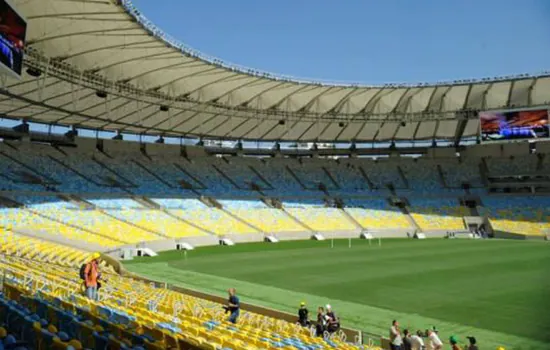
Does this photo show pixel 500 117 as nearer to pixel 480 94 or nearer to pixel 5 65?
pixel 480 94

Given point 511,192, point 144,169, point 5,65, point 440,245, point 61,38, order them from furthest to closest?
point 511,192, point 144,169, point 440,245, point 61,38, point 5,65

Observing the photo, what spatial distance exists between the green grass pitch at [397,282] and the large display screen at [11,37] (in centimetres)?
1168

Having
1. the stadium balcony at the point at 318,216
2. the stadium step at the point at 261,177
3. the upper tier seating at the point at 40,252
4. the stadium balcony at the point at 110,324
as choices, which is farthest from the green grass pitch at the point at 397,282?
the stadium step at the point at 261,177

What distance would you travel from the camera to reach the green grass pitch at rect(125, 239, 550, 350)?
48.8 feet

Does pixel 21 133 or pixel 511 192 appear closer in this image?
pixel 21 133

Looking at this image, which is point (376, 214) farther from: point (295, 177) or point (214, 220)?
point (214, 220)

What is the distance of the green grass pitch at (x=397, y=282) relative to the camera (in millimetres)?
14875

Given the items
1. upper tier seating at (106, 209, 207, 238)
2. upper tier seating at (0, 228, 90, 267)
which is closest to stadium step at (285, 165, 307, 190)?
upper tier seating at (106, 209, 207, 238)

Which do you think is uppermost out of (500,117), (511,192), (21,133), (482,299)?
(500,117)

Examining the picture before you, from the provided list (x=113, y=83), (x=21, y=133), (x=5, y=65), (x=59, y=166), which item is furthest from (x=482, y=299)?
(x=21, y=133)

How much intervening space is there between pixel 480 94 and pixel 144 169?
3508 cm

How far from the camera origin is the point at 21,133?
1698 inches

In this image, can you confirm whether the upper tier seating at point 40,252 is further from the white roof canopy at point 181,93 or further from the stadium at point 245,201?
the white roof canopy at point 181,93

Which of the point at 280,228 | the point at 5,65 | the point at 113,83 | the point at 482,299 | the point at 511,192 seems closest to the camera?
the point at 5,65
